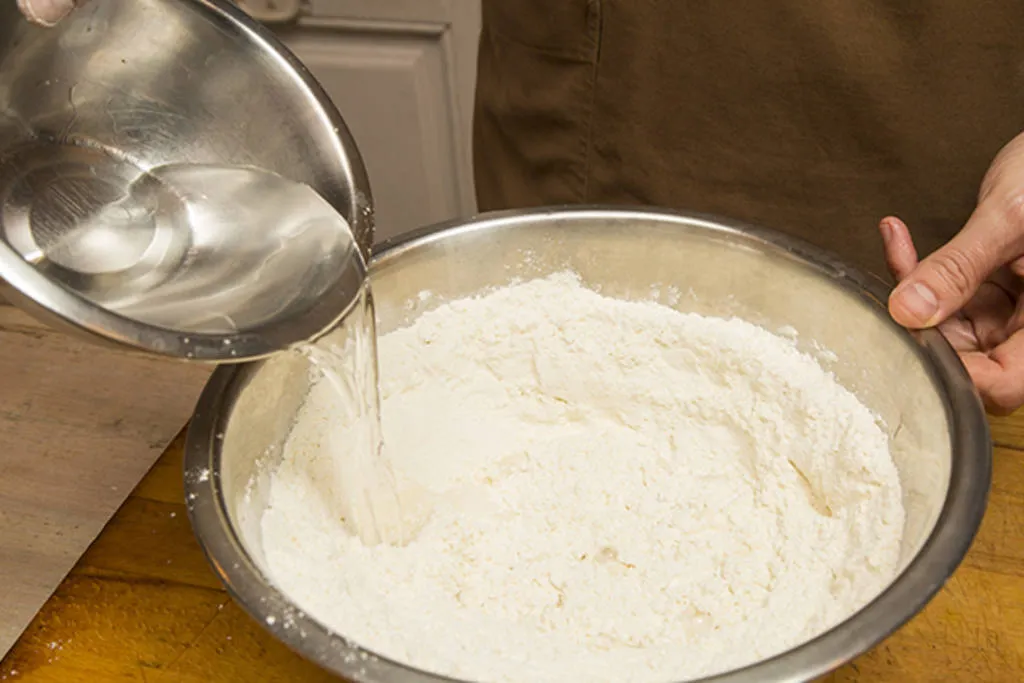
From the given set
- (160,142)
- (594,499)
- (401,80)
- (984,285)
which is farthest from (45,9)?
(401,80)

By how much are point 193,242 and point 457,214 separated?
3.24 feet

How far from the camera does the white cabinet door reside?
1445 millimetres

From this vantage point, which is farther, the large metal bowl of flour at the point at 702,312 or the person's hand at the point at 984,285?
the person's hand at the point at 984,285

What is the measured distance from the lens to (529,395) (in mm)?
920

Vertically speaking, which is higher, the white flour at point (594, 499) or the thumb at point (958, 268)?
the thumb at point (958, 268)

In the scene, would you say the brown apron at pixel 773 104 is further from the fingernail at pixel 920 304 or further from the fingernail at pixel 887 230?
the fingernail at pixel 920 304

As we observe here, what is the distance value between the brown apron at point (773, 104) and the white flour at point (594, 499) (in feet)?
0.62

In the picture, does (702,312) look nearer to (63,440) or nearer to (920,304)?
(920,304)

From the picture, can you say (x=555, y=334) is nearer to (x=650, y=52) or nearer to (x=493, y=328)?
(x=493, y=328)

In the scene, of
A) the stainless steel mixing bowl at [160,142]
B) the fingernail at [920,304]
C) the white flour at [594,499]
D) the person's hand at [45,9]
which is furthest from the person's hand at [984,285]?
the person's hand at [45,9]

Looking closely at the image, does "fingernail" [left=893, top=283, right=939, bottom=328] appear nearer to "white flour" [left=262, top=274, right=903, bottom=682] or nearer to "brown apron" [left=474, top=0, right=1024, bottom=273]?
"white flour" [left=262, top=274, right=903, bottom=682]

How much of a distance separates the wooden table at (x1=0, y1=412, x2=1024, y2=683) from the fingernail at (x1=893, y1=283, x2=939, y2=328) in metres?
0.22

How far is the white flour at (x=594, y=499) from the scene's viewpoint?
681mm

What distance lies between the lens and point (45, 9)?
1.95 feet
